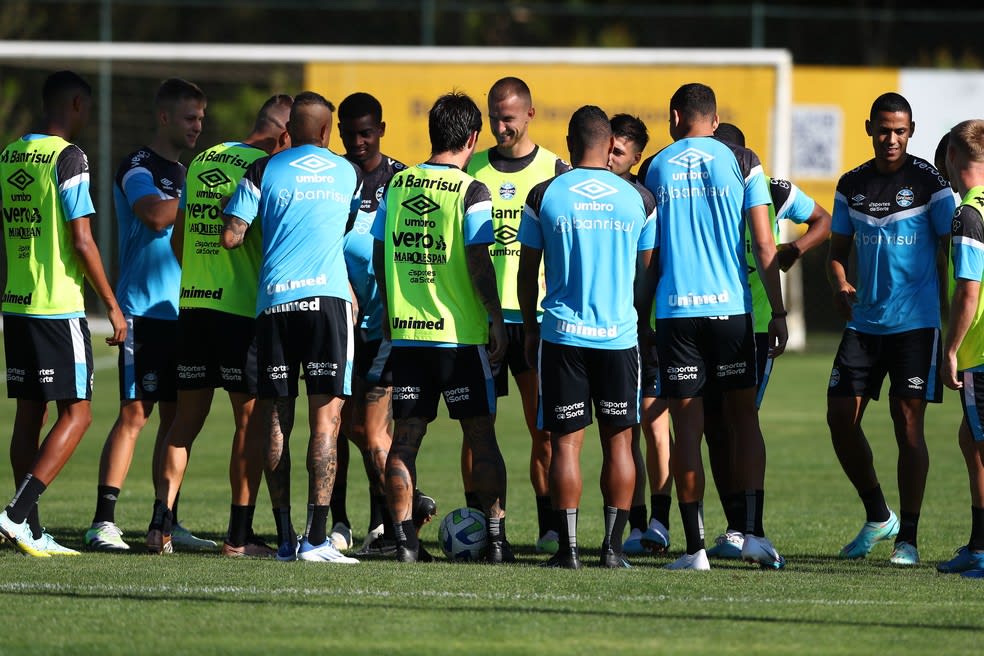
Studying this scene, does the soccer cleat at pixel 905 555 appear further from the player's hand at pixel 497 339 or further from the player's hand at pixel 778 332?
the player's hand at pixel 497 339

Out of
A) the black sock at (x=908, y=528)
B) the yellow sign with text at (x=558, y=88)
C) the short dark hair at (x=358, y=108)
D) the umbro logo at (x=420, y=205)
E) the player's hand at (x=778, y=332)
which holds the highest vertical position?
the yellow sign with text at (x=558, y=88)

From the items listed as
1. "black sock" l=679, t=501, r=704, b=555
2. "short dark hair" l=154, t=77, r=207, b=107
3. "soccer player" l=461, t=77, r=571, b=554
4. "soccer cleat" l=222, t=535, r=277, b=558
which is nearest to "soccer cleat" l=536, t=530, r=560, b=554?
"soccer player" l=461, t=77, r=571, b=554

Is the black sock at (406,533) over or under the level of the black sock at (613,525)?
under

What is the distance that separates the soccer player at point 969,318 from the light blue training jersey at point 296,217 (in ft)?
10.7

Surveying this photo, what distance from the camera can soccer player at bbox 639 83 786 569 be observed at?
8094 millimetres

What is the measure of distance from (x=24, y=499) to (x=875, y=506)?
4.91m

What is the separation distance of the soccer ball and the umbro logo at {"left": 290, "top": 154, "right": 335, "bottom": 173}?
209cm

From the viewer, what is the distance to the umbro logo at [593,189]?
7820 mm

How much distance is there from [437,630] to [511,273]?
345 centimetres

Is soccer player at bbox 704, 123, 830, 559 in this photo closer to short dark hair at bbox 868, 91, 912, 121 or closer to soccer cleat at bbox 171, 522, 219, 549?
short dark hair at bbox 868, 91, 912, 121

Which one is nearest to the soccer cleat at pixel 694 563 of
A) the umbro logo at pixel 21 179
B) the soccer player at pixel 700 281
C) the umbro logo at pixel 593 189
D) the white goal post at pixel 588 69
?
the soccer player at pixel 700 281

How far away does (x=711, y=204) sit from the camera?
810cm

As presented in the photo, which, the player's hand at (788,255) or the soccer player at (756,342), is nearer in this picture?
the soccer player at (756,342)

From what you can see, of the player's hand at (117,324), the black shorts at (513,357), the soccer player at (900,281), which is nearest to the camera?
the player's hand at (117,324)
